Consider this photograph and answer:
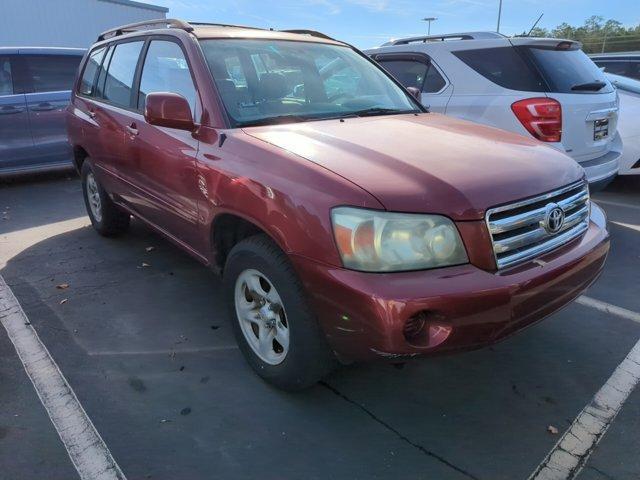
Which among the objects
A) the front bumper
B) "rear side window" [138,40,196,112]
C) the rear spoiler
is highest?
the rear spoiler

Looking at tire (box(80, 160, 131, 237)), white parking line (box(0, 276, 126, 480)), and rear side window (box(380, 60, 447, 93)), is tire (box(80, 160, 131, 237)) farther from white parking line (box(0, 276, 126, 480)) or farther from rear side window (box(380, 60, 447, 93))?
rear side window (box(380, 60, 447, 93))

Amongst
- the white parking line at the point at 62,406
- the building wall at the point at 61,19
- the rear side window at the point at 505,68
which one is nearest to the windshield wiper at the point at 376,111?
the rear side window at the point at 505,68

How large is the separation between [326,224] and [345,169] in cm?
28

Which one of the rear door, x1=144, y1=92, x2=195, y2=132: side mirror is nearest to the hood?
x1=144, y1=92, x2=195, y2=132: side mirror

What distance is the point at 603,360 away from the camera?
2.90m

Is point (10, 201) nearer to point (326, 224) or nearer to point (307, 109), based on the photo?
point (307, 109)

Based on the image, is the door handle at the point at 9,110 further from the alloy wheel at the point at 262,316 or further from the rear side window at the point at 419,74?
the alloy wheel at the point at 262,316

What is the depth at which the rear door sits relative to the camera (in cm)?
447

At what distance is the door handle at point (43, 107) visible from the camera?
277 inches

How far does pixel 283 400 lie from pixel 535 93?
3508 millimetres

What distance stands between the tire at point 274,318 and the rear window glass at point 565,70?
3.40 meters

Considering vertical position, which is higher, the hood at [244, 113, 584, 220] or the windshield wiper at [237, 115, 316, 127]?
the windshield wiper at [237, 115, 316, 127]

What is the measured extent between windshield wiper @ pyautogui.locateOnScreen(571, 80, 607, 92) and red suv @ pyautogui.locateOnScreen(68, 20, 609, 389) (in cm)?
195

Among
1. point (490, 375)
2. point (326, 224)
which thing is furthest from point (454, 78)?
point (326, 224)
